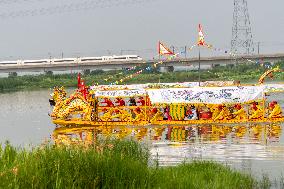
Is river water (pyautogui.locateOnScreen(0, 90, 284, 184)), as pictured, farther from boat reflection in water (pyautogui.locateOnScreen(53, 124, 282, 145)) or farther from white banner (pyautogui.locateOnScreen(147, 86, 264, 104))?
white banner (pyautogui.locateOnScreen(147, 86, 264, 104))

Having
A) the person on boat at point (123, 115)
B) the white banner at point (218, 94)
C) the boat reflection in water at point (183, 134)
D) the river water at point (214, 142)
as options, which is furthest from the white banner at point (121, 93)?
the white banner at point (218, 94)

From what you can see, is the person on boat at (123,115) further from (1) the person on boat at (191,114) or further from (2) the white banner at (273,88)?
(2) the white banner at (273,88)

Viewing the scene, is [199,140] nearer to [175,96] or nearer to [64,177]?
[175,96]

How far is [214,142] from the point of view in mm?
26844

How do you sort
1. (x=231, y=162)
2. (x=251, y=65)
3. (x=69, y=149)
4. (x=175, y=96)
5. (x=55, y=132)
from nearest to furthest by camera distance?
(x=69, y=149) → (x=231, y=162) → (x=175, y=96) → (x=55, y=132) → (x=251, y=65)

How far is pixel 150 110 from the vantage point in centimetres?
3419

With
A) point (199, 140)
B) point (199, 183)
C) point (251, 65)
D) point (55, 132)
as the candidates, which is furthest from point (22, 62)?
point (199, 183)

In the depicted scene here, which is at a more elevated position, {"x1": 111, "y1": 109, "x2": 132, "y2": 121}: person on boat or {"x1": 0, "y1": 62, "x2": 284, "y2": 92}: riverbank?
{"x1": 0, "y1": 62, "x2": 284, "y2": 92}: riverbank

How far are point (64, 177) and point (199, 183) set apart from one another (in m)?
4.65

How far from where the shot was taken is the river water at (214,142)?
21.0 m

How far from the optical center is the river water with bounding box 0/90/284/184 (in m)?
21.0

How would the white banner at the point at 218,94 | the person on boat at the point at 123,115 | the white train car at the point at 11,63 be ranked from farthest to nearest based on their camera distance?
the white train car at the point at 11,63
the person on boat at the point at 123,115
the white banner at the point at 218,94

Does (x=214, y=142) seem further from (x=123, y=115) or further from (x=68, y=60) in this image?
(x=68, y=60)

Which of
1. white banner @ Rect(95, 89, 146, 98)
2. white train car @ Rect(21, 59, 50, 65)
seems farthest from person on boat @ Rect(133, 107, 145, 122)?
white train car @ Rect(21, 59, 50, 65)
